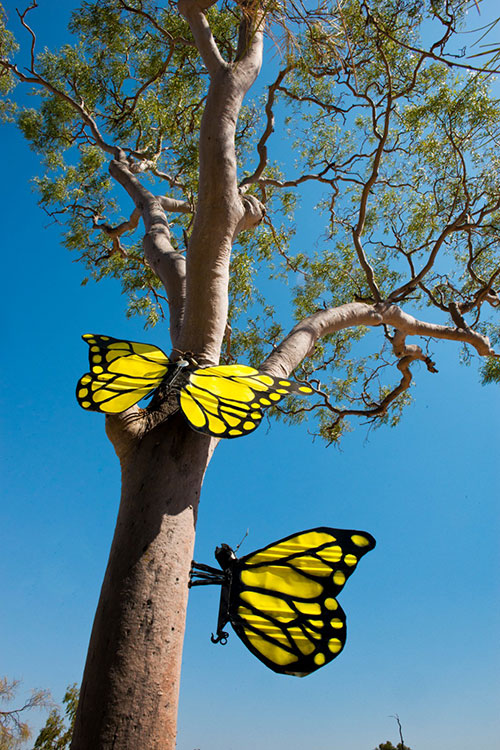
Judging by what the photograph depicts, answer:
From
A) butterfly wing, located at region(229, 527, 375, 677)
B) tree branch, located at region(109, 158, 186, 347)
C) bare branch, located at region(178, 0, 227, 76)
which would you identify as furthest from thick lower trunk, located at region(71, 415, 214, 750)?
bare branch, located at region(178, 0, 227, 76)

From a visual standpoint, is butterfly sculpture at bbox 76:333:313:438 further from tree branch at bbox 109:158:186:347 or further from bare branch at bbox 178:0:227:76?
bare branch at bbox 178:0:227:76

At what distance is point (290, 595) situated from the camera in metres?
1.47

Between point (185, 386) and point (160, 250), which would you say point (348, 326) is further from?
point (185, 386)

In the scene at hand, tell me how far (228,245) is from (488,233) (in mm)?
4057

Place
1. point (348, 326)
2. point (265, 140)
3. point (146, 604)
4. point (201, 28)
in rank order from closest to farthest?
1. point (146, 604)
2. point (201, 28)
3. point (348, 326)
4. point (265, 140)

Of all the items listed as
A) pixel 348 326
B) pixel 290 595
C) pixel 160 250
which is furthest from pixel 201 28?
pixel 290 595

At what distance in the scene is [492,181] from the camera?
5.10m

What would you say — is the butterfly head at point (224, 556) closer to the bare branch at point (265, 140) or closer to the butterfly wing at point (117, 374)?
the butterfly wing at point (117, 374)

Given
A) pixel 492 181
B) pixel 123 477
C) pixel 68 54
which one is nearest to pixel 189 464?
pixel 123 477

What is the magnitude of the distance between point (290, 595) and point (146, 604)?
1.59 ft

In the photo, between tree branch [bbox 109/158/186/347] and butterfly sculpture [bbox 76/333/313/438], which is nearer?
butterfly sculpture [bbox 76/333/313/438]

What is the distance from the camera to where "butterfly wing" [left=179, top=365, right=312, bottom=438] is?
1454 mm

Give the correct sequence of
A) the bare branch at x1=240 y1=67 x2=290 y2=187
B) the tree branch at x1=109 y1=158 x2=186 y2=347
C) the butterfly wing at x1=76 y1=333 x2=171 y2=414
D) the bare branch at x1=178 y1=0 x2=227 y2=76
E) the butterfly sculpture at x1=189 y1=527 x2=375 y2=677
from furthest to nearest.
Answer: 1. the bare branch at x1=240 y1=67 x2=290 y2=187
2. the bare branch at x1=178 y1=0 x2=227 y2=76
3. the tree branch at x1=109 y1=158 x2=186 y2=347
4. the butterfly wing at x1=76 y1=333 x2=171 y2=414
5. the butterfly sculpture at x1=189 y1=527 x2=375 y2=677

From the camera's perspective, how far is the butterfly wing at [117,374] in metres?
1.55
